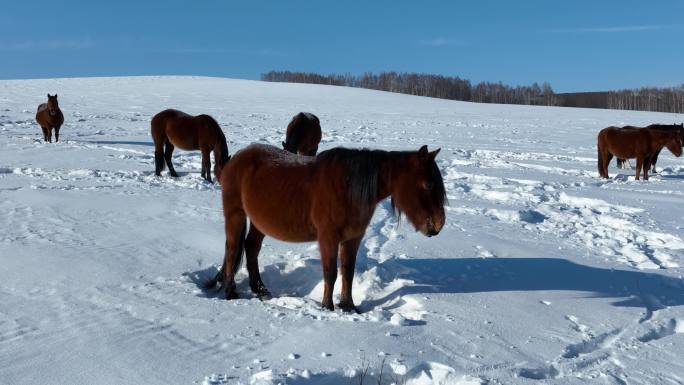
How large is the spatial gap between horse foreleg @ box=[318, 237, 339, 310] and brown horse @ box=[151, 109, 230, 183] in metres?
6.52

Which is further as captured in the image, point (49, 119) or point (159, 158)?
point (49, 119)

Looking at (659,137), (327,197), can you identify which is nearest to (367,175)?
(327,197)

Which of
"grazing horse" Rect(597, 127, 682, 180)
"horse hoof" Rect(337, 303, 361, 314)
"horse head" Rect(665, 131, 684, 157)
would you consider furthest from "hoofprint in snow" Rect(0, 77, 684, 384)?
"horse head" Rect(665, 131, 684, 157)

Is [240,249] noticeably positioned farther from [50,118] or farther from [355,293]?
[50,118]

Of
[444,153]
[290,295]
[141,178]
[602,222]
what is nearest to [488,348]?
[290,295]

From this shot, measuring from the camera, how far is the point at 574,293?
15.8 ft

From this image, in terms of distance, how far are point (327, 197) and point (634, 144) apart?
37.9ft

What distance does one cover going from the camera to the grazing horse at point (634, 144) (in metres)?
13.1

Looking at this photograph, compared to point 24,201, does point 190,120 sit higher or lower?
higher

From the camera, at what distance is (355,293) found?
498 centimetres

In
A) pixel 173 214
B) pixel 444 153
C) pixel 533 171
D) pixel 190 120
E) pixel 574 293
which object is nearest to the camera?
pixel 574 293

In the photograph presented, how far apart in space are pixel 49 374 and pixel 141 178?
7.79 metres

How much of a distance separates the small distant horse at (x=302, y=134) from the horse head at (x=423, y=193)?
6121 mm

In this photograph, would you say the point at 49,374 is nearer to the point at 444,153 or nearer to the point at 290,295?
the point at 290,295
